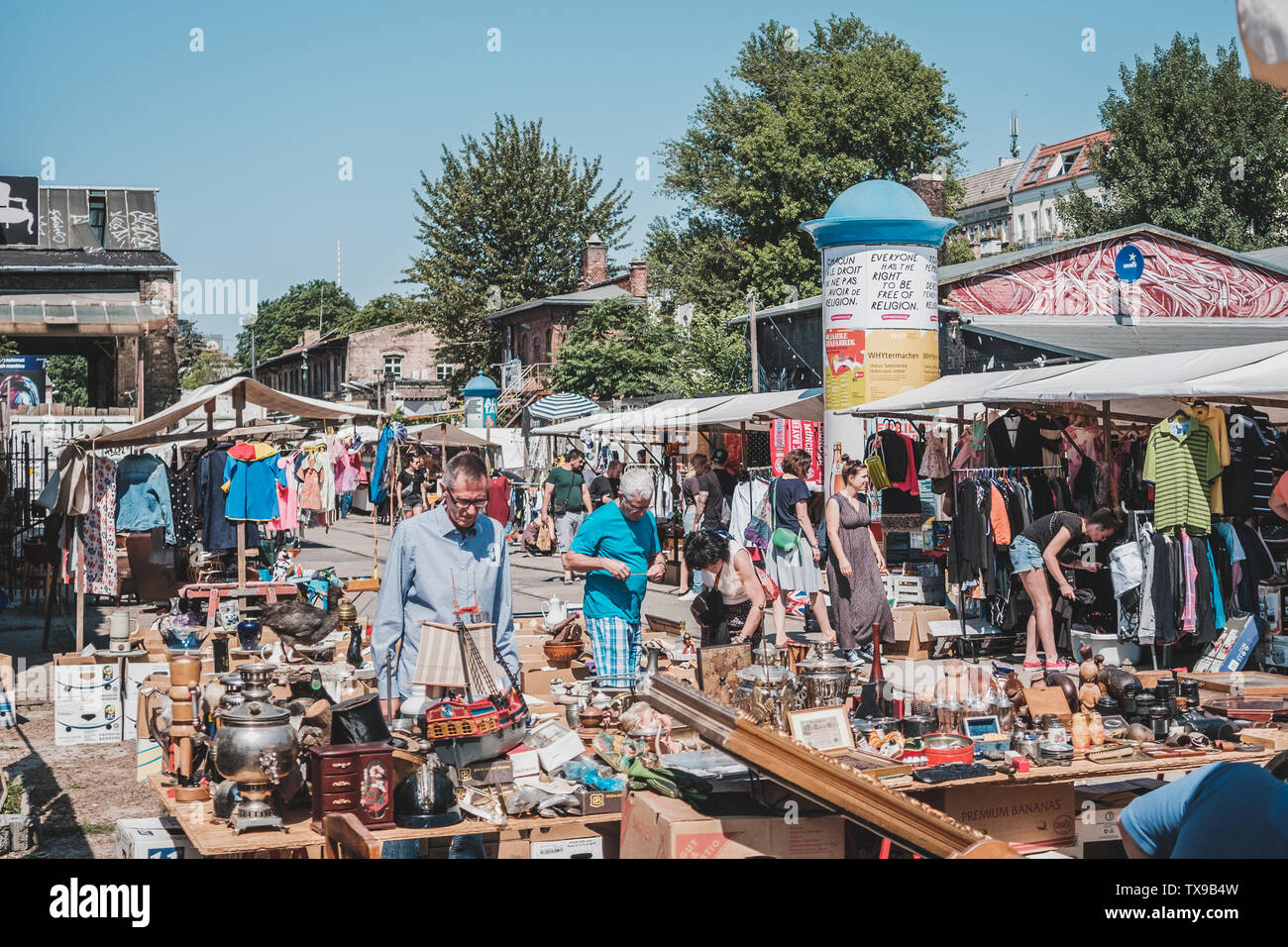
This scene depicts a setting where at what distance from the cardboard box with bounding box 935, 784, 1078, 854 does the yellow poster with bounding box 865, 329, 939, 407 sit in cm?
887

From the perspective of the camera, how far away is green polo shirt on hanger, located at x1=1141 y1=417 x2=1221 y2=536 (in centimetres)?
938

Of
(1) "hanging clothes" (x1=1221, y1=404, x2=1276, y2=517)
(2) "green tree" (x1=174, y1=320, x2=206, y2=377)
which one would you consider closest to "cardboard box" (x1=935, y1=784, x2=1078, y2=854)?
(1) "hanging clothes" (x1=1221, y1=404, x2=1276, y2=517)

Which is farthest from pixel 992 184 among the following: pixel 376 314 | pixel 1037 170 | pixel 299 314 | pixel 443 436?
pixel 443 436

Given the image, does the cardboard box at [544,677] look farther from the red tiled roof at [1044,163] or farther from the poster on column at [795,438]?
the red tiled roof at [1044,163]

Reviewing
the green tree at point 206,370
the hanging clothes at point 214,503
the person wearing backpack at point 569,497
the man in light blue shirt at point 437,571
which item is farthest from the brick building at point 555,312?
the green tree at point 206,370

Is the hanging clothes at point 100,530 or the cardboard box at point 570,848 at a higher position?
the hanging clothes at point 100,530

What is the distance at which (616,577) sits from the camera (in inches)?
273

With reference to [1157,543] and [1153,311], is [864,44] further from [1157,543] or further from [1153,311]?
[1157,543]

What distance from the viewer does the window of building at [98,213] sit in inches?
1678

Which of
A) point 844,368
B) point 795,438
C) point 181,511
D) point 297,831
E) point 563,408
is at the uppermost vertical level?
point 563,408

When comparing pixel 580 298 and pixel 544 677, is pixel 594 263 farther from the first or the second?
pixel 544 677

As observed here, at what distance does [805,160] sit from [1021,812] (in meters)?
38.6

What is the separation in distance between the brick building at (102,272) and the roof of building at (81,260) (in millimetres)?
30
